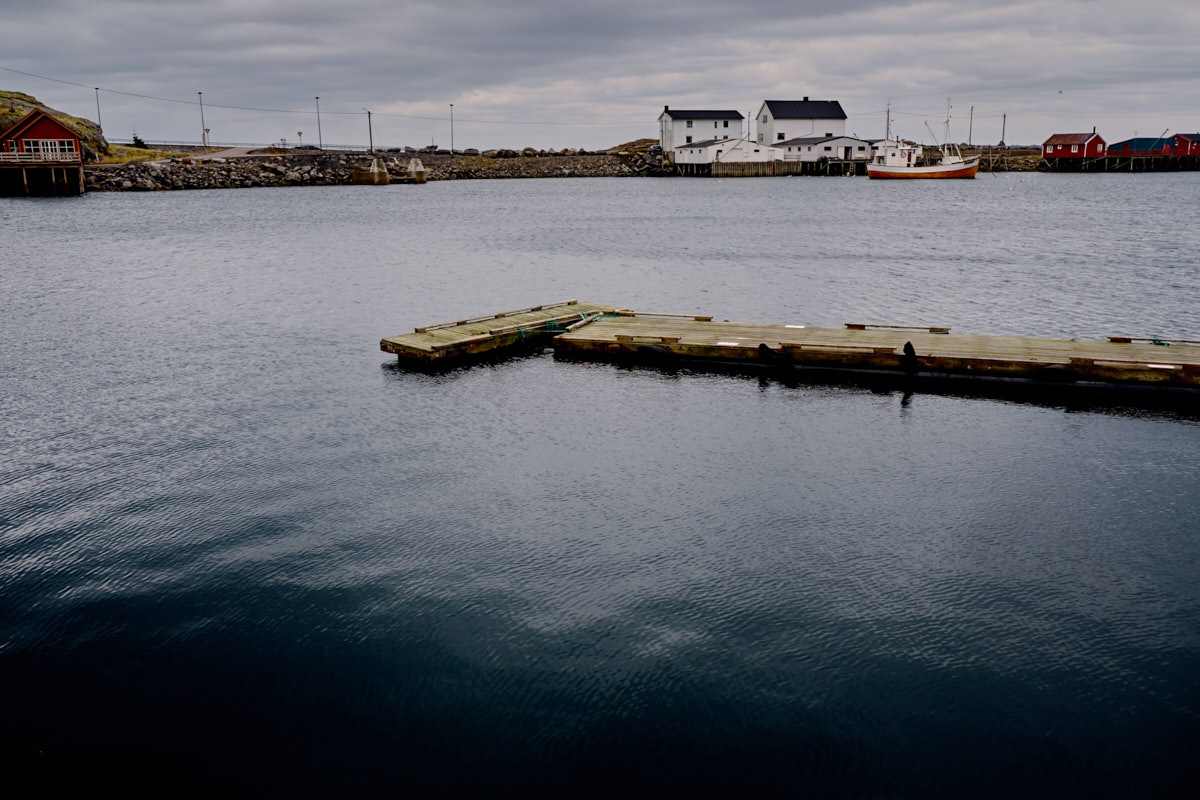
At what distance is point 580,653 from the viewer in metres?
11.4

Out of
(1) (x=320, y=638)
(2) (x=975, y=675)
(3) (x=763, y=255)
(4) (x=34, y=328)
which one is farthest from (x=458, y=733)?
(3) (x=763, y=255)

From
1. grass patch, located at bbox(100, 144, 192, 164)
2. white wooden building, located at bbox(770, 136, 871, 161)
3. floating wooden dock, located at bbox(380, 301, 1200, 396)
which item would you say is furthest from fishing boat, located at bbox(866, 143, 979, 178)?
floating wooden dock, located at bbox(380, 301, 1200, 396)

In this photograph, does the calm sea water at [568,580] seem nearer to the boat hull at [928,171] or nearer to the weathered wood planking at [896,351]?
the weathered wood planking at [896,351]

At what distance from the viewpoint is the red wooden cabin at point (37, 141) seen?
359ft

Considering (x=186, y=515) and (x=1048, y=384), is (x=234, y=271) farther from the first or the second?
(x=1048, y=384)

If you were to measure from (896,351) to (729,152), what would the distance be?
170m

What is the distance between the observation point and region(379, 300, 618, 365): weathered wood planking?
27062 mm

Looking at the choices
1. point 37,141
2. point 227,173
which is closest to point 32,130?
point 37,141

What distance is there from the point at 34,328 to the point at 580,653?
A: 30.6m

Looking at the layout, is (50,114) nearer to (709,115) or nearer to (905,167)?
(709,115)

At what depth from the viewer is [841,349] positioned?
2530cm

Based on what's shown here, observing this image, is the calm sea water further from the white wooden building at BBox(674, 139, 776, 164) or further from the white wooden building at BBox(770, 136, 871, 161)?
the white wooden building at BBox(770, 136, 871, 161)

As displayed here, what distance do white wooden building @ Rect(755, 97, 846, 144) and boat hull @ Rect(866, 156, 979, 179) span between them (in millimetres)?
15606

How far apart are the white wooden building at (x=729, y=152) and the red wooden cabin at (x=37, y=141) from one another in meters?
121
